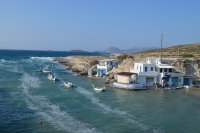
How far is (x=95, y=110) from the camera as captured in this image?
50.4 m

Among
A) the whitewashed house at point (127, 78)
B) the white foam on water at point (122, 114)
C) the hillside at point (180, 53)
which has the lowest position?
the white foam on water at point (122, 114)

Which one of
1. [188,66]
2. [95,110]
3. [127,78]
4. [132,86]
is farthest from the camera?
[188,66]

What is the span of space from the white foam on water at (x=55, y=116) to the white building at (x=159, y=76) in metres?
24.9

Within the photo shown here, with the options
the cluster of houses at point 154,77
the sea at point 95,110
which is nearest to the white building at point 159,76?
the cluster of houses at point 154,77

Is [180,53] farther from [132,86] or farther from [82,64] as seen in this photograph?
[132,86]

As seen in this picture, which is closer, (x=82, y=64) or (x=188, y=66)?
(x=188, y=66)

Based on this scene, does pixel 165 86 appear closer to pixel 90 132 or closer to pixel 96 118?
pixel 96 118

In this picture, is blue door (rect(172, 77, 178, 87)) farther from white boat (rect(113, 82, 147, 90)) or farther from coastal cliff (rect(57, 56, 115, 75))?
coastal cliff (rect(57, 56, 115, 75))

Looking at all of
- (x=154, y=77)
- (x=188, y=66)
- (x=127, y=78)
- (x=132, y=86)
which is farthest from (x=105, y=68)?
(x=132, y=86)

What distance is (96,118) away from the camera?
148 ft

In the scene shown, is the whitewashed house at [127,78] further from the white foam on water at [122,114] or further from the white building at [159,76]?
the white foam on water at [122,114]

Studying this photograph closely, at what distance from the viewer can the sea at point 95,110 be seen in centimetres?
4075

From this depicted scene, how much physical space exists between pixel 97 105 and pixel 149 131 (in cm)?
1564

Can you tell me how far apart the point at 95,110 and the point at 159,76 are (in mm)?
29556
